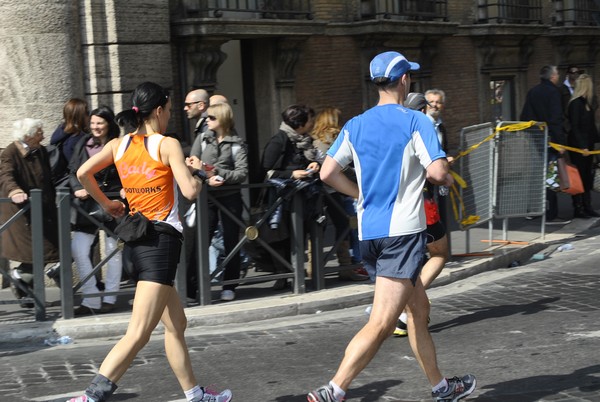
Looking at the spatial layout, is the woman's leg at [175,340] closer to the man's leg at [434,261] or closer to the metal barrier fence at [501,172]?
the man's leg at [434,261]

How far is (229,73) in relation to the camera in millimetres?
15117

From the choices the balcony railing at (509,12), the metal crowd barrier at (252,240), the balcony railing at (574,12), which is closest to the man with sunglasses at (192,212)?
the metal crowd barrier at (252,240)

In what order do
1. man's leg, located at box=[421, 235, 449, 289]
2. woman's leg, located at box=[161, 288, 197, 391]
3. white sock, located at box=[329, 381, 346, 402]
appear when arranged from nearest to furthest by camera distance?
white sock, located at box=[329, 381, 346, 402] → woman's leg, located at box=[161, 288, 197, 391] → man's leg, located at box=[421, 235, 449, 289]

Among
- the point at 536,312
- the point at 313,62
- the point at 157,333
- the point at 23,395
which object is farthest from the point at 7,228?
the point at 313,62

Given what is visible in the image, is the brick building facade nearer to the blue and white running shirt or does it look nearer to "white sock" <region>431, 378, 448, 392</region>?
the blue and white running shirt

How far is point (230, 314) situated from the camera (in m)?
9.12

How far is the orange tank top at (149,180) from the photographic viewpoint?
582cm

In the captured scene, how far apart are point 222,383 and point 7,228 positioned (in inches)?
110

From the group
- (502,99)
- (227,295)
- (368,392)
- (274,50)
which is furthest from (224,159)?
(502,99)

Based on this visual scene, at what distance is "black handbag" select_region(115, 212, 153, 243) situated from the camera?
18.9ft

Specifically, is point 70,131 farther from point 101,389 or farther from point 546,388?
point 546,388

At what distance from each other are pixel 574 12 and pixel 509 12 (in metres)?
2.81

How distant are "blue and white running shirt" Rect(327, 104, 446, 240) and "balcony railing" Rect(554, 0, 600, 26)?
686 inches

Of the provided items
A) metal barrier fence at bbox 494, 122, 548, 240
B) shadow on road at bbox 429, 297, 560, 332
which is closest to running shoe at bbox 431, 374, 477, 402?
shadow on road at bbox 429, 297, 560, 332
